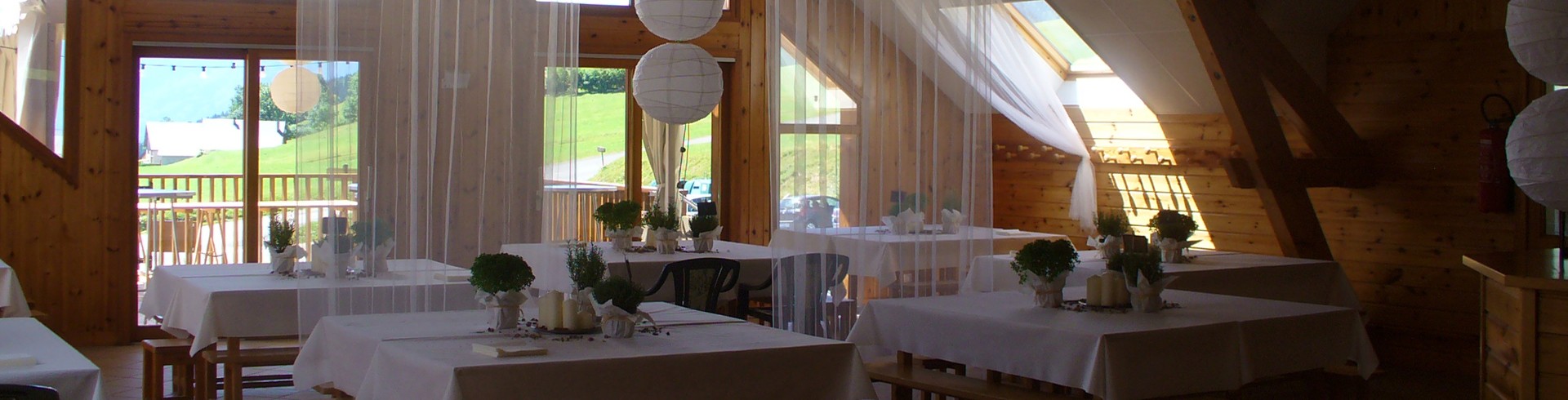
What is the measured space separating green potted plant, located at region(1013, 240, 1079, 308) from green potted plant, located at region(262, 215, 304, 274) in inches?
116

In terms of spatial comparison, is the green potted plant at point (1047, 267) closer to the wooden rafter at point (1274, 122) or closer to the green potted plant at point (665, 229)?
the wooden rafter at point (1274, 122)

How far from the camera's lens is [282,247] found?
5.46m

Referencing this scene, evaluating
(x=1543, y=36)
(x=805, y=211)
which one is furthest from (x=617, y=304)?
(x=1543, y=36)

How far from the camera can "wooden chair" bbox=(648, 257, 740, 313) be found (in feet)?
20.6

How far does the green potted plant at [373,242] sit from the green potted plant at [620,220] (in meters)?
1.96

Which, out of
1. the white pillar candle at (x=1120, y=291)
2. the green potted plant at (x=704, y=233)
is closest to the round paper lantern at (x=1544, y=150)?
the white pillar candle at (x=1120, y=291)

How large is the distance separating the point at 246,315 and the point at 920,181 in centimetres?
284

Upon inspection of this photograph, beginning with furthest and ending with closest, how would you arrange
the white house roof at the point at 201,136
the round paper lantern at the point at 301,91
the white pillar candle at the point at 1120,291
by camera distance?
1. the white house roof at the point at 201,136
2. the round paper lantern at the point at 301,91
3. the white pillar candle at the point at 1120,291

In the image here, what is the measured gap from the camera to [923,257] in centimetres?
596

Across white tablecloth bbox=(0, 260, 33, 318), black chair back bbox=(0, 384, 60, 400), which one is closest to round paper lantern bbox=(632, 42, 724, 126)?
white tablecloth bbox=(0, 260, 33, 318)

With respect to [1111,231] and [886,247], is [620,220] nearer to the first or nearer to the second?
[886,247]

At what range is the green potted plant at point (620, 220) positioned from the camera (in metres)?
6.94

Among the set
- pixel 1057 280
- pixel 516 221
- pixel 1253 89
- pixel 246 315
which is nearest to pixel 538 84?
pixel 516 221

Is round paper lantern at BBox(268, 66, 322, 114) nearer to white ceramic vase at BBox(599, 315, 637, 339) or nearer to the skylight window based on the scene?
white ceramic vase at BBox(599, 315, 637, 339)
